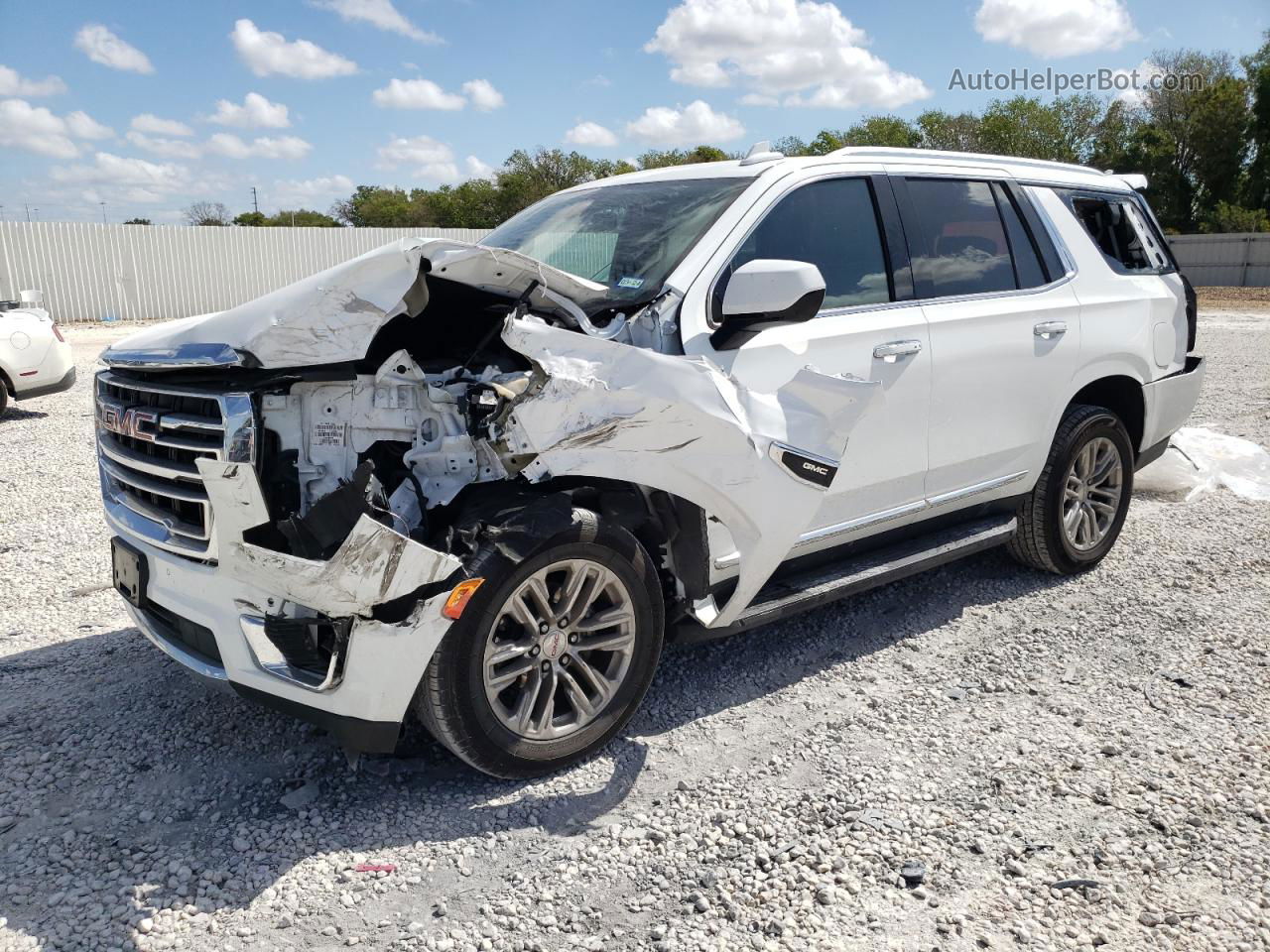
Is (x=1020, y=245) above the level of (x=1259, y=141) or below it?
below

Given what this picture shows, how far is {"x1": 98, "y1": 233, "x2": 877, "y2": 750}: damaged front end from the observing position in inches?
109

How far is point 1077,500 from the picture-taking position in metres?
5.05

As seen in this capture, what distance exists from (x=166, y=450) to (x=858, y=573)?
259cm

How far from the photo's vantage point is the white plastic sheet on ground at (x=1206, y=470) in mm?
6906

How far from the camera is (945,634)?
4492 millimetres

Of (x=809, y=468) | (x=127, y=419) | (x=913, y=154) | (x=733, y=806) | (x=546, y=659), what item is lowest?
(x=733, y=806)

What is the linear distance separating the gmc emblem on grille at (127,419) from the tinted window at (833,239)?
205 centimetres

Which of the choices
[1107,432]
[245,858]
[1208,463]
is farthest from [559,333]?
[1208,463]

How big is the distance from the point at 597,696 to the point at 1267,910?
79.0 inches

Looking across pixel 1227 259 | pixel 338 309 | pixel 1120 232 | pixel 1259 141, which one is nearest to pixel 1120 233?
pixel 1120 232

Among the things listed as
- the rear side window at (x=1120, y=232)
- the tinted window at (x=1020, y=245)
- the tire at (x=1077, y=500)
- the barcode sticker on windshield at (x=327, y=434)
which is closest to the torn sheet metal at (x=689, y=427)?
the barcode sticker on windshield at (x=327, y=434)

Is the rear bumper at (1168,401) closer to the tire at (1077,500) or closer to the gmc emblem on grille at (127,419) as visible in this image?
the tire at (1077,500)

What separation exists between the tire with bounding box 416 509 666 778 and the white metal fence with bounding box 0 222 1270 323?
1965 centimetres

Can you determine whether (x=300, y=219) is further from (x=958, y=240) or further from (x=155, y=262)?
(x=958, y=240)
